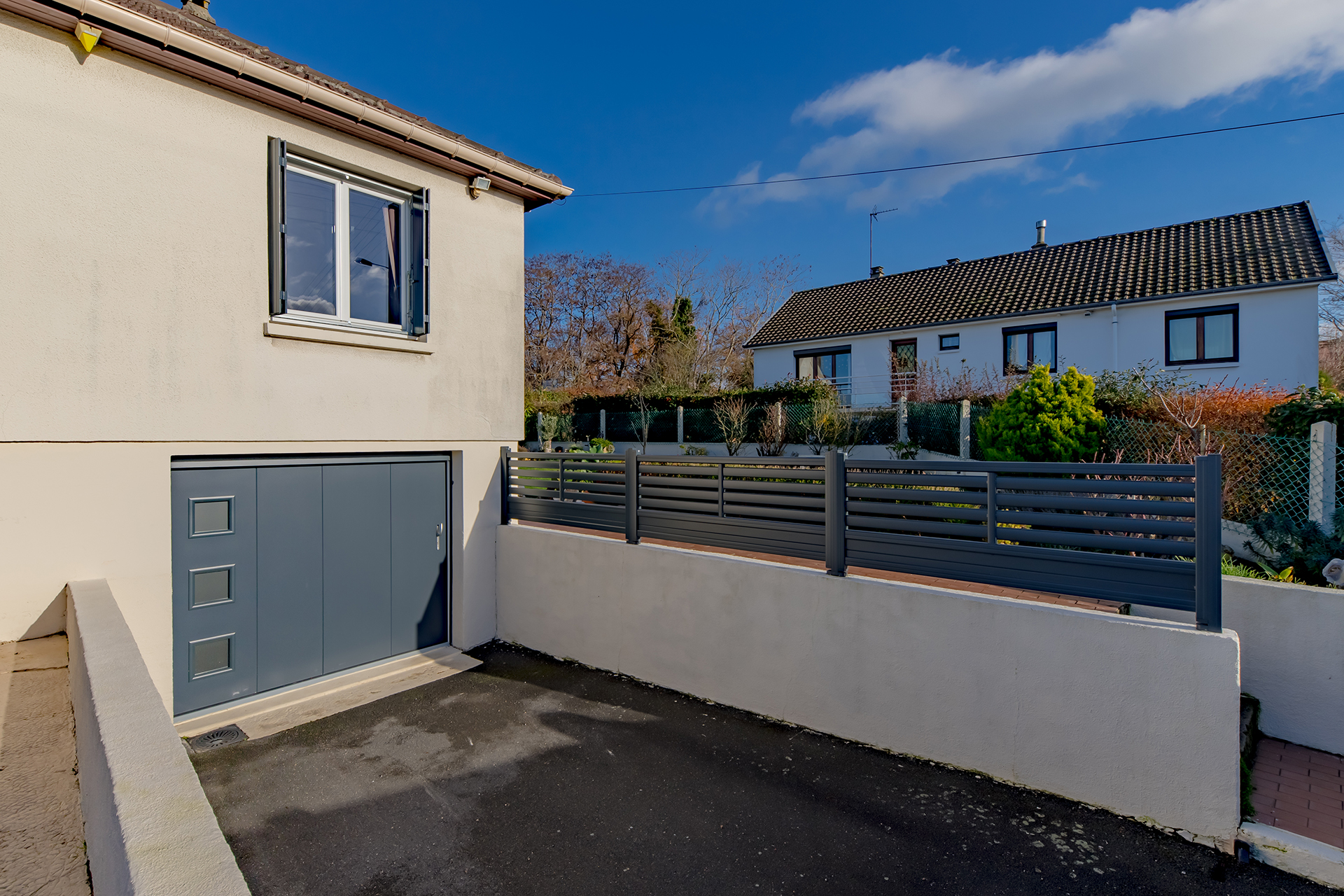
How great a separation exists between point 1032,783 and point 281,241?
6.66 meters

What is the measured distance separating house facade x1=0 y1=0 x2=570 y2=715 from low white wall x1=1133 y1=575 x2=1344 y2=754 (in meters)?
6.69

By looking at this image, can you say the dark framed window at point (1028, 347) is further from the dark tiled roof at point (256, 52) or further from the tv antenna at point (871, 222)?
the dark tiled roof at point (256, 52)

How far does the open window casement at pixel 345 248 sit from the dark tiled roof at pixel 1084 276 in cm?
1793

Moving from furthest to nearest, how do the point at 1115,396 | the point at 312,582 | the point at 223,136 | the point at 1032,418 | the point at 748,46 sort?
1. the point at 748,46
2. the point at 1115,396
3. the point at 1032,418
4. the point at 312,582
5. the point at 223,136

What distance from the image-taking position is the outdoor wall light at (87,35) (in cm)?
416

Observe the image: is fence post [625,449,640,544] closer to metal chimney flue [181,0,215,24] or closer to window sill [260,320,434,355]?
window sill [260,320,434,355]

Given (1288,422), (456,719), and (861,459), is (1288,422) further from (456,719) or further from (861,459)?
(456,719)

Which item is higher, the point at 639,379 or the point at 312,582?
the point at 639,379

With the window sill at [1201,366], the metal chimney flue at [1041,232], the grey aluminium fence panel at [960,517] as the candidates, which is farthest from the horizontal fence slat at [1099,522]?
the metal chimney flue at [1041,232]

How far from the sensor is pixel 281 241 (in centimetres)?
511

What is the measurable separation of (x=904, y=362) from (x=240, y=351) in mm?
19767

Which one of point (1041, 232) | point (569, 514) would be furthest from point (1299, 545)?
point (1041, 232)

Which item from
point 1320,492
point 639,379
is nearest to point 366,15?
point 1320,492

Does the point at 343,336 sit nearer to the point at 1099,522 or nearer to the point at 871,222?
the point at 1099,522
